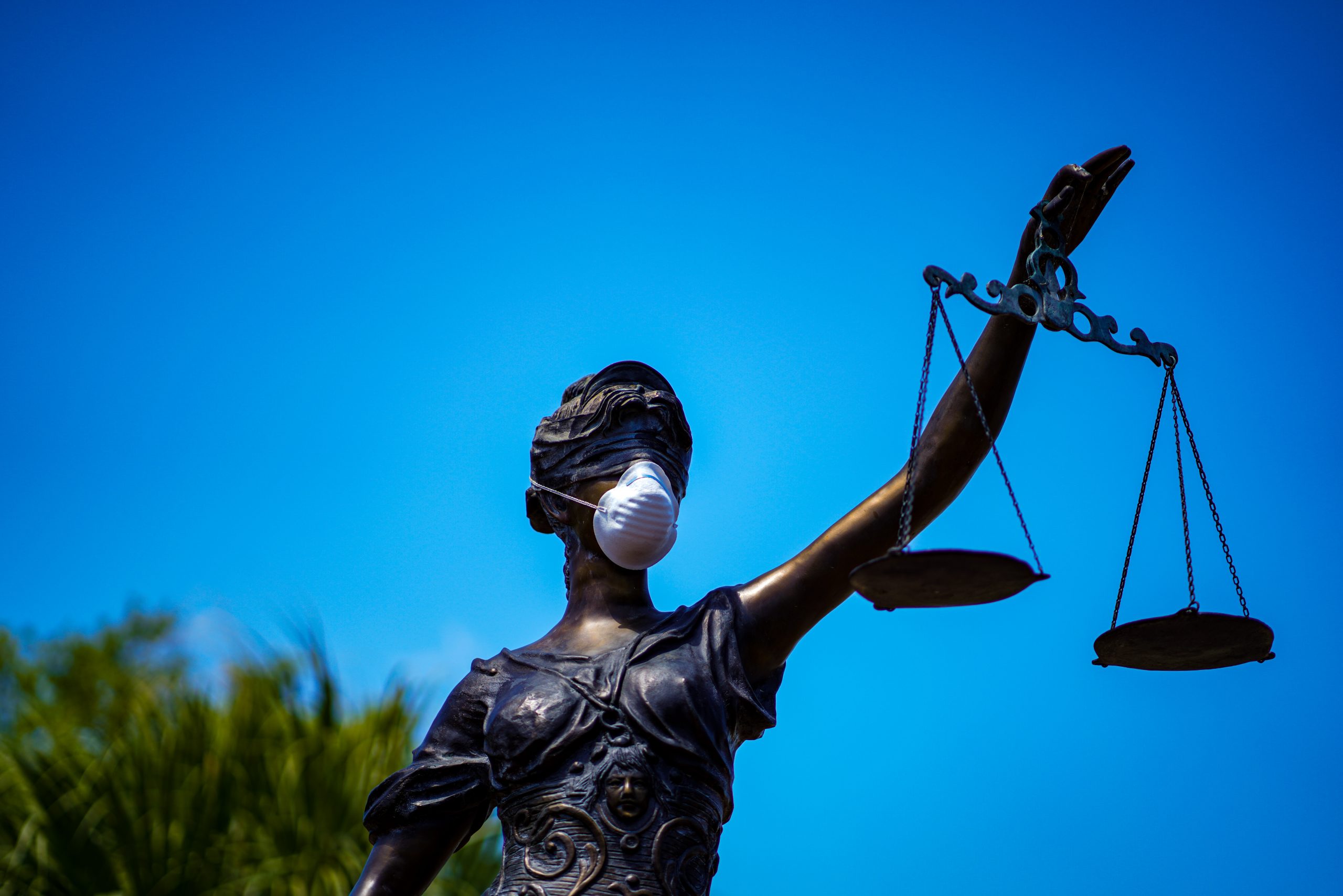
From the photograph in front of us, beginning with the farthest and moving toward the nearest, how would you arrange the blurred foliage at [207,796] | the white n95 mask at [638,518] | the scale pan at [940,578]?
the blurred foliage at [207,796] < the white n95 mask at [638,518] < the scale pan at [940,578]

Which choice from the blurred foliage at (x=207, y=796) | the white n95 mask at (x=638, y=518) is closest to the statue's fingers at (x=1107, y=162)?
the white n95 mask at (x=638, y=518)

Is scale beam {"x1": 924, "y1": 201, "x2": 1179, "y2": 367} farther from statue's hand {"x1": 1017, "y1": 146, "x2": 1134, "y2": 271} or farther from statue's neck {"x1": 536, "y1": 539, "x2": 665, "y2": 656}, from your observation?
statue's neck {"x1": 536, "y1": 539, "x2": 665, "y2": 656}

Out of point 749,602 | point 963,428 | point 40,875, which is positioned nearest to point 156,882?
point 40,875

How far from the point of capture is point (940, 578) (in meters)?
3.59

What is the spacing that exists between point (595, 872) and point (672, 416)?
1463mm

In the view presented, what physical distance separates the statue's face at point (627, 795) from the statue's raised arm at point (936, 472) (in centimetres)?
54

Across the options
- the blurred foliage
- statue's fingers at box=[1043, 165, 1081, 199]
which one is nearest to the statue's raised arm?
statue's fingers at box=[1043, 165, 1081, 199]

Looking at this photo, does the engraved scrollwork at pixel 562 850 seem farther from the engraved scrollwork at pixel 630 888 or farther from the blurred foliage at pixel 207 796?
the blurred foliage at pixel 207 796

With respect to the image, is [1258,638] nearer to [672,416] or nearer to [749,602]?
[749,602]

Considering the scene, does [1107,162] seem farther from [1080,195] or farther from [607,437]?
[607,437]

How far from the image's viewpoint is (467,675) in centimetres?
447

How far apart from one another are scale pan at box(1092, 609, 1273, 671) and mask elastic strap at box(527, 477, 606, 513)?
1522 millimetres

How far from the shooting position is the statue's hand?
420 cm

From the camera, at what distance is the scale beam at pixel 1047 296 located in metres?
4.04
